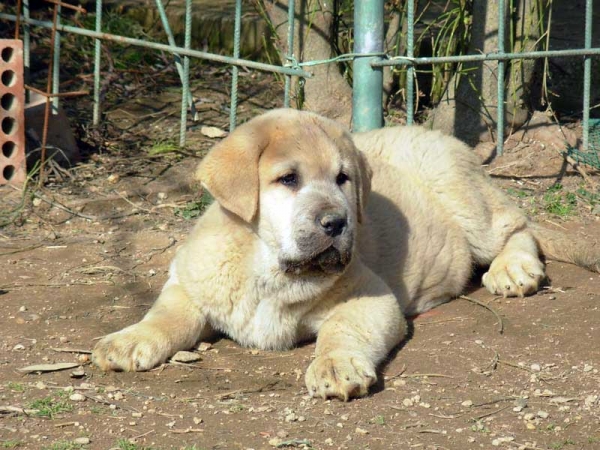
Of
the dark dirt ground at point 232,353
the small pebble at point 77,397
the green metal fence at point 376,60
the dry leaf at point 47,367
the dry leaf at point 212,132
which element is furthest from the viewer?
the dry leaf at point 212,132

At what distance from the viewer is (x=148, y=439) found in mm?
3416

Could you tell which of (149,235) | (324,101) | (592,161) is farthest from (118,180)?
(592,161)

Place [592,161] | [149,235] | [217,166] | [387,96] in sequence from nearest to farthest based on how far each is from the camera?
[217,166] < [149,235] < [592,161] < [387,96]

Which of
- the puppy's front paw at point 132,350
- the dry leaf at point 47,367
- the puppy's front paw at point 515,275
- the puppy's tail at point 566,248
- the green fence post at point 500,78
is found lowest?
the dry leaf at point 47,367

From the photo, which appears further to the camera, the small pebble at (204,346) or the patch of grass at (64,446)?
the small pebble at (204,346)

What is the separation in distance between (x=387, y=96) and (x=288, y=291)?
3.30 metres

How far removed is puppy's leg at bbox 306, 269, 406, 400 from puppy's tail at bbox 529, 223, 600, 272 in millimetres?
1344

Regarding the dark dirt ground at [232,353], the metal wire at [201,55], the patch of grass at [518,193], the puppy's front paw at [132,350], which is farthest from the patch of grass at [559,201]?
the puppy's front paw at [132,350]

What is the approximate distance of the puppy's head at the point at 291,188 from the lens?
3904 millimetres

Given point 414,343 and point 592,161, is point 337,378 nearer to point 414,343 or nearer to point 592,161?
point 414,343

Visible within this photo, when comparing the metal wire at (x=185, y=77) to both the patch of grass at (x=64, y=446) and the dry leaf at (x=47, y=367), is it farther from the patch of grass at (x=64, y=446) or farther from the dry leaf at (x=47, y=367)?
the patch of grass at (x=64, y=446)

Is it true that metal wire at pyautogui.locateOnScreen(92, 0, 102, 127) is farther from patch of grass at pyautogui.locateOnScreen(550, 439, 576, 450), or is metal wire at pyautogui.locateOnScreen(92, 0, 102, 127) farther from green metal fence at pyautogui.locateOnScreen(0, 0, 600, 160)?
patch of grass at pyautogui.locateOnScreen(550, 439, 576, 450)

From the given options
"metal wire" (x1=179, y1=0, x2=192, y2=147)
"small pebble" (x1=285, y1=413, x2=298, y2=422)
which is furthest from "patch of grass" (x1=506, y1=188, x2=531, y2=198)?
"small pebble" (x1=285, y1=413, x2=298, y2=422)

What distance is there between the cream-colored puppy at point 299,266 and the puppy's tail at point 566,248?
1.21 feet
